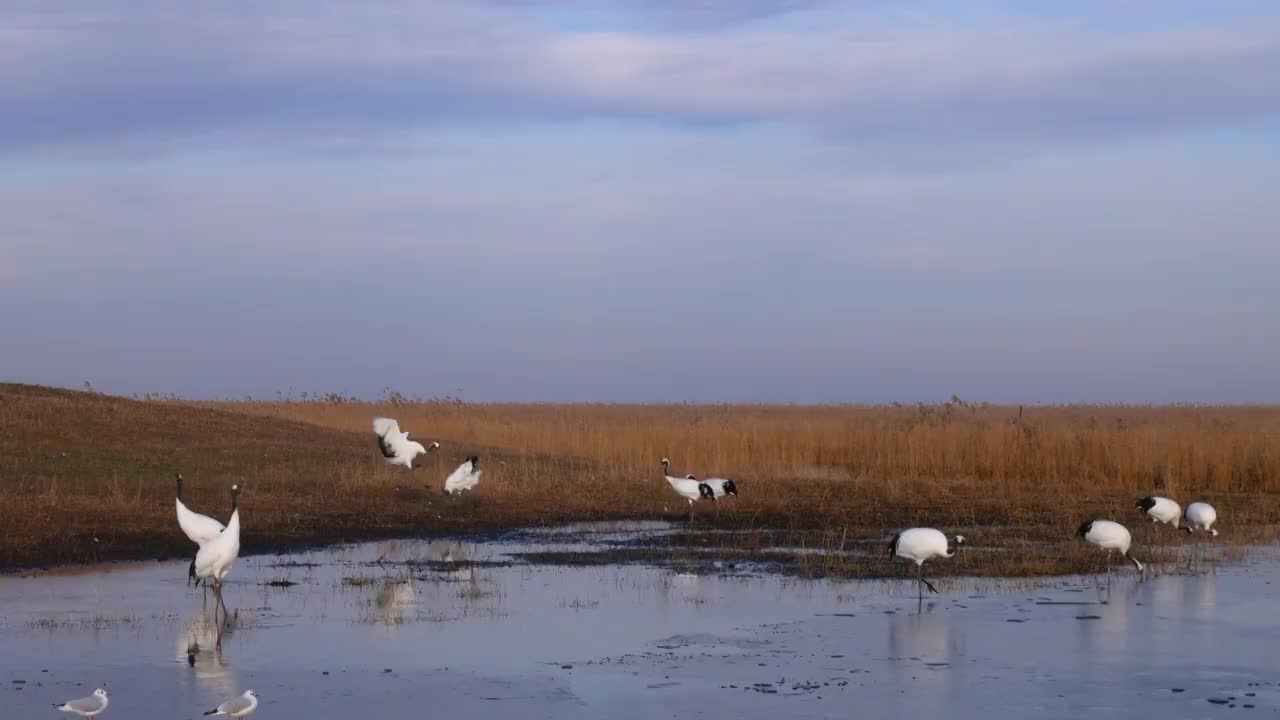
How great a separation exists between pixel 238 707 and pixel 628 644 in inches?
140

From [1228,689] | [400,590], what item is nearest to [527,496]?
[400,590]

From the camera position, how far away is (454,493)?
21.2 m

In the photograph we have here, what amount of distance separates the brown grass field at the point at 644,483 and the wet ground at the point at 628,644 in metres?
1.77

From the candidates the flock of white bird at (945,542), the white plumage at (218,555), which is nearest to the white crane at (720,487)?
the flock of white bird at (945,542)

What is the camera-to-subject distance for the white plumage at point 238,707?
775cm

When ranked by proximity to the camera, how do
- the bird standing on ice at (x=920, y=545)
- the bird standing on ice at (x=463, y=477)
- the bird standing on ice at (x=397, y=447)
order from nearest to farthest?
1. the bird standing on ice at (x=920, y=545)
2. the bird standing on ice at (x=463, y=477)
3. the bird standing on ice at (x=397, y=447)

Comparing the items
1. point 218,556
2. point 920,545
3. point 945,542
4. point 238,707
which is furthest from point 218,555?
point 945,542

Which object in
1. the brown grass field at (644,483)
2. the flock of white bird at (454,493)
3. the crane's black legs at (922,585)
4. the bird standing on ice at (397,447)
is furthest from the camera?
the bird standing on ice at (397,447)

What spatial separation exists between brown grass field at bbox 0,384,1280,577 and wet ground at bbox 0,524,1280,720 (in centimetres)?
177

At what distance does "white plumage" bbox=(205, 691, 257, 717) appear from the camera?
7746 millimetres

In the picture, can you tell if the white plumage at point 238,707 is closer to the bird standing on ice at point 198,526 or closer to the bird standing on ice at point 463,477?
the bird standing on ice at point 198,526

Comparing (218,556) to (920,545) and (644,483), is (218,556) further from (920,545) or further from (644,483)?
(644,483)

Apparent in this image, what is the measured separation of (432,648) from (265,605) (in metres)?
2.42

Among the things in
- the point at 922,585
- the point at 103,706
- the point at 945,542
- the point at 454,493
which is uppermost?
the point at 454,493
